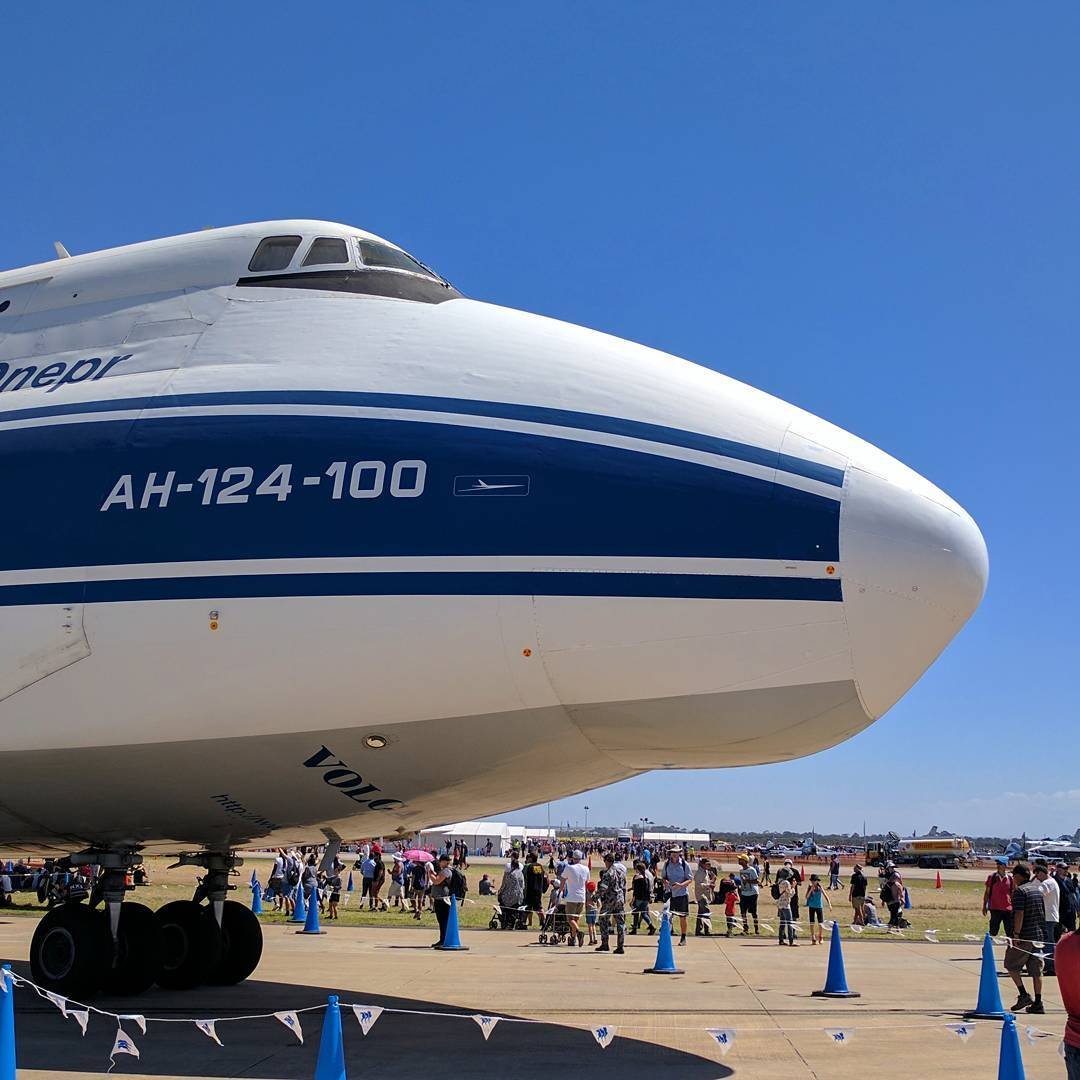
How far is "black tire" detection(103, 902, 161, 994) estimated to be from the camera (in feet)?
38.2

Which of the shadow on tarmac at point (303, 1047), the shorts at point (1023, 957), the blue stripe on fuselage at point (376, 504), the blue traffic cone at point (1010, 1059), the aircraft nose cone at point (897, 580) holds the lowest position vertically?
the shadow on tarmac at point (303, 1047)

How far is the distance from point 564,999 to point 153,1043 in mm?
4947

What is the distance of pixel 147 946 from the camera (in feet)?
39.1

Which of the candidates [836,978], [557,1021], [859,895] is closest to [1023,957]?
[836,978]

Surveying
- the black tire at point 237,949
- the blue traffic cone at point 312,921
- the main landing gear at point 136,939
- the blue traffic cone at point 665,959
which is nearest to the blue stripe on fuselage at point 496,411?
the main landing gear at point 136,939

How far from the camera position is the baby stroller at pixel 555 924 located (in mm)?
21859

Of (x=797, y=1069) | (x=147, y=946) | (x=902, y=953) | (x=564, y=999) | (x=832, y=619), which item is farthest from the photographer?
(x=902, y=953)

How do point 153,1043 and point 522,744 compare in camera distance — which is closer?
point 522,744

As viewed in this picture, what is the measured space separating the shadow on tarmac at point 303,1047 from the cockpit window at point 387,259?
6601mm

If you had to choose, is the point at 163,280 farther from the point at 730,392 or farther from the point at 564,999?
the point at 564,999

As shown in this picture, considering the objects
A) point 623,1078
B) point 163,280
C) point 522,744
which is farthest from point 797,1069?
point 163,280

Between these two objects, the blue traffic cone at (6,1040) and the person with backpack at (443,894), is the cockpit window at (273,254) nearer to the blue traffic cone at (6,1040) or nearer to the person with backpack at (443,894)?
the blue traffic cone at (6,1040)

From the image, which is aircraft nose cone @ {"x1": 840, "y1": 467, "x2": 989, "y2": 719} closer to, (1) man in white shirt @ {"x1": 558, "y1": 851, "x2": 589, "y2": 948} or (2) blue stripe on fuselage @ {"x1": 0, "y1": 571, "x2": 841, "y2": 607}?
(2) blue stripe on fuselage @ {"x1": 0, "y1": 571, "x2": 841, "y2": 607}

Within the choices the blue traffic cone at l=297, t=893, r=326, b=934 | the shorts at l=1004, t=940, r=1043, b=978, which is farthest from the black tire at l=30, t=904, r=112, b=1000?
the blue traffic cone at l=297, t=893, r=326, b=934
